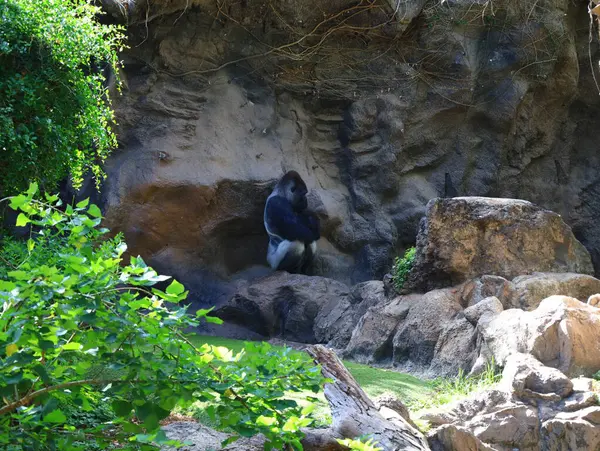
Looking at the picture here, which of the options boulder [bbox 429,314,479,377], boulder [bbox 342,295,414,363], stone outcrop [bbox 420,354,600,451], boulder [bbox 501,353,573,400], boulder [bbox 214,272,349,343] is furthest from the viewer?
boulder [bbox 214,272,349,343]

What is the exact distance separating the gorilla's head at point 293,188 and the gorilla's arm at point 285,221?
126mm

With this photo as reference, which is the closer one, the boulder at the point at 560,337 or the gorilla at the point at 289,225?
the boulder at the point at 560,337

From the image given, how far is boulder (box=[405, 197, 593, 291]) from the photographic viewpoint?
7.12 metres

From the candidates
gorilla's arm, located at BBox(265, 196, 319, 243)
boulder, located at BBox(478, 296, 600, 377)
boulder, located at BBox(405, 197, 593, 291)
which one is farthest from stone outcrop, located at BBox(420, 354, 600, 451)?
gorilla's arm, located at BBox(265, 196, 319, 243)

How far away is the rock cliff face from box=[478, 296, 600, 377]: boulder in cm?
500

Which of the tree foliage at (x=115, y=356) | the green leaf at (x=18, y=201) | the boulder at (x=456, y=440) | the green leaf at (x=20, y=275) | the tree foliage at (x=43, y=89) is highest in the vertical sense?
the tree foliage at (x=43, y=89)

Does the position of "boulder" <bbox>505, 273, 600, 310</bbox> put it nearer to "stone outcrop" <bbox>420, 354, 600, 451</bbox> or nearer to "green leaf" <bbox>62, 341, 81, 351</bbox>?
"stone outcrop" <bbox>420, 354, 600, 451</bbox>

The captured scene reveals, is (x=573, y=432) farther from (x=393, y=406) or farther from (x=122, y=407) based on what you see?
(x=122, y=407)

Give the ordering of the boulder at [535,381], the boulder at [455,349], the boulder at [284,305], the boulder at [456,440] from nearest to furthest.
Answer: the boulder at [456,440] < the boulder at [535,381] < the boulder at [455,349] < the boulder at [284,305]

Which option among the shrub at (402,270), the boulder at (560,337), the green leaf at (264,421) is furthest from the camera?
the shrub at (402,270)

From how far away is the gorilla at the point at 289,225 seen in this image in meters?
9.83

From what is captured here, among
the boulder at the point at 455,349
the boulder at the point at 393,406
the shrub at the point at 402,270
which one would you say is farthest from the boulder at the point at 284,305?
the boulder at the point at 393,406

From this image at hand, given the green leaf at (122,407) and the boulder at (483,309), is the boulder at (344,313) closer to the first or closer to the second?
the boulder at (483,309)

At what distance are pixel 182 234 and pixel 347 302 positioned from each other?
8.53 feet
